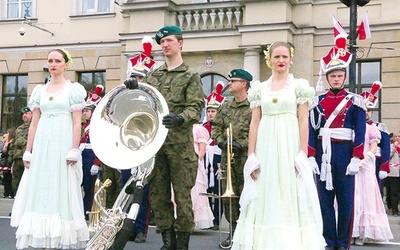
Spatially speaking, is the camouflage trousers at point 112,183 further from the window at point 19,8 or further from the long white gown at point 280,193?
the window at point 19,8

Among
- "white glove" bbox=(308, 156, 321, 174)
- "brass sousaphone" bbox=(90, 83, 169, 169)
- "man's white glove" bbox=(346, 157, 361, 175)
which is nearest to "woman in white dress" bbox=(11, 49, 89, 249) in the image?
"brass sousaphone" bbox=(90, 83, 169, 169)

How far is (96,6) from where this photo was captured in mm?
19547

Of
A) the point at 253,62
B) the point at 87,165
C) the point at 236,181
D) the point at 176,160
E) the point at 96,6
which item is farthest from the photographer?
the point at 96,6

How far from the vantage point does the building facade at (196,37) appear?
621 inches

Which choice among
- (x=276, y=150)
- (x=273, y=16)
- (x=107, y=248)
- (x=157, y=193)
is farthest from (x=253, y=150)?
(x=273, y=16)

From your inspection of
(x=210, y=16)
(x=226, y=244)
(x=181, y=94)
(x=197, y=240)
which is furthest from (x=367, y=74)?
(x=181, y=94)

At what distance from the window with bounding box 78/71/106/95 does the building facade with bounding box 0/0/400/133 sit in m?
0.03

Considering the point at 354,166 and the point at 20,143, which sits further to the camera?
the point at 20,143

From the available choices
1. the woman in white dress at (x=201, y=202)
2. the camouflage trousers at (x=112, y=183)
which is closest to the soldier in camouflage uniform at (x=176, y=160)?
the camouflage trousers at (x=112, y=183)

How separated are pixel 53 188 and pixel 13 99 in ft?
50.9

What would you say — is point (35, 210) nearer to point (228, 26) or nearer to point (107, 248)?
point (107, 248)

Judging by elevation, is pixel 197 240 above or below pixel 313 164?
below

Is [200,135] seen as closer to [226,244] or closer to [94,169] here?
[94,169]

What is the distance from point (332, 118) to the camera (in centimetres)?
654
